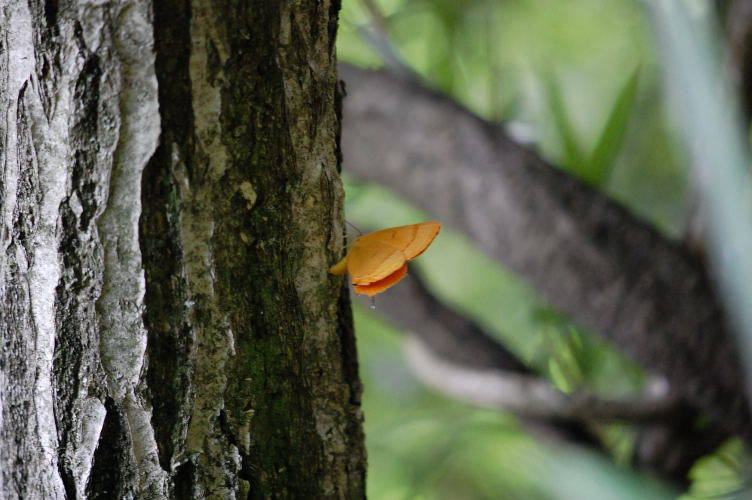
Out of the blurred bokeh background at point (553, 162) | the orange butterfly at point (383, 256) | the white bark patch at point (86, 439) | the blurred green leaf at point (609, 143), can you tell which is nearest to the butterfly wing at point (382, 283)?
the orange butterfly at point (383, 256)

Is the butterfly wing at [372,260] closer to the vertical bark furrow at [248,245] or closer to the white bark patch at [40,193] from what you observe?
the vertical bark furrow at [248,245]

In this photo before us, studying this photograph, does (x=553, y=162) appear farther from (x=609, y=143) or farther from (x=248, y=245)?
(x=248, y=245)

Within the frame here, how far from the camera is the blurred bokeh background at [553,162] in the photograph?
90cm

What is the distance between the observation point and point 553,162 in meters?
0.92

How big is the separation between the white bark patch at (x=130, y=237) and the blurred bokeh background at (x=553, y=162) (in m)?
0.46

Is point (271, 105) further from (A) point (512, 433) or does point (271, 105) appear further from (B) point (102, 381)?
(A) point (512, 433)

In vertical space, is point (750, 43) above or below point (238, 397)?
above

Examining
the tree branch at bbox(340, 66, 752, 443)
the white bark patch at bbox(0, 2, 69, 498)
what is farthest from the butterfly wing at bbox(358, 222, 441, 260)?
the tree branch at bbox(340, 66, 752, 443)

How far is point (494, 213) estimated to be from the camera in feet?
2.72

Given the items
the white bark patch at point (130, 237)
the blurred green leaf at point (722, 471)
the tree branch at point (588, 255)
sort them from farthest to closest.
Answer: the blurred green leaf at point (722, 471) < the tree branch at point (588, 255) < the white bark patch at point (130, 237)

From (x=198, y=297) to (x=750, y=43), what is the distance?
28.2 inches

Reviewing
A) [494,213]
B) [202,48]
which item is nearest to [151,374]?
[202,48]

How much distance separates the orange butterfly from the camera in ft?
0.91

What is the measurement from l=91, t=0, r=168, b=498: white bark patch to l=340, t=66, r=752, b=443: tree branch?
596mm
